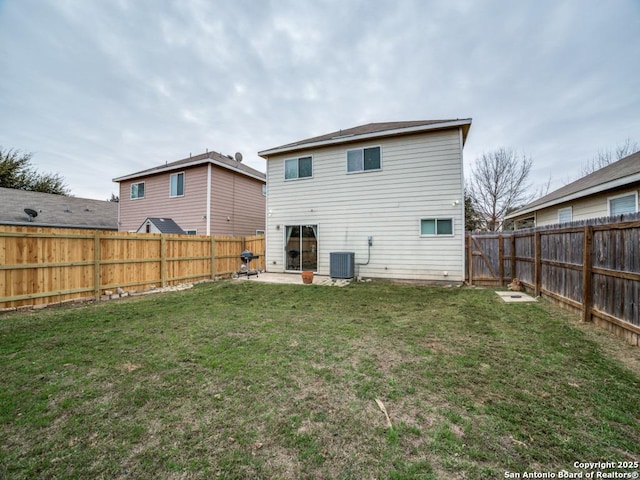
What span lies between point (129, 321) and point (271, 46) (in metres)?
10.3

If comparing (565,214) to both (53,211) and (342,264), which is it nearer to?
(342,264)

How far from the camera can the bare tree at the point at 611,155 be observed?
18.2 metres

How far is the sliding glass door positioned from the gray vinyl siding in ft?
0.81

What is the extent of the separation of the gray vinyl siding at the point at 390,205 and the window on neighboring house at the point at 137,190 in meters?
9.76

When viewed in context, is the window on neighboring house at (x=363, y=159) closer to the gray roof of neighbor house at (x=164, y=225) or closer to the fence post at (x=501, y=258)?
the fence post at (x=501, y=258)

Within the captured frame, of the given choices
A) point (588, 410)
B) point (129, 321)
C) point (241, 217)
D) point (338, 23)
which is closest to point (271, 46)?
point (338, 23)

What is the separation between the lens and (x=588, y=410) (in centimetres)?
220

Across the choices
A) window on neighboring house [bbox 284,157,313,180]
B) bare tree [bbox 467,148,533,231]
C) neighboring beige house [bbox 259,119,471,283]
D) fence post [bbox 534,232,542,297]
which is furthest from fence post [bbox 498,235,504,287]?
bare tree [bbox 467,148,533,231]

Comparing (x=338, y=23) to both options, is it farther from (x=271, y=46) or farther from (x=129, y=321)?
(x=129, y=321)

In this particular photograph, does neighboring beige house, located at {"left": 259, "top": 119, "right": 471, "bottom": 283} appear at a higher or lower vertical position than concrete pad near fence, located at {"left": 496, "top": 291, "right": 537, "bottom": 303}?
higher

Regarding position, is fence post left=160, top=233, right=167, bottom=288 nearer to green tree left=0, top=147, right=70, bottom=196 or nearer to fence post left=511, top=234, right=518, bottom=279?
fence post left=511, top=234, right=518, bottom=279

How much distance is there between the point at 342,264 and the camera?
10000mm

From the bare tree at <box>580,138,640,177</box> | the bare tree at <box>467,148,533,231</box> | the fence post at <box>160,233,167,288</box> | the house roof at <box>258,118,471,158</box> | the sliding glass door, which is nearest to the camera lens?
the fence post at <box>160,233,167,288</box>

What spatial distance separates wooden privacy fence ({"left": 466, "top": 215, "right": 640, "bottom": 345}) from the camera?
3.71 meters
